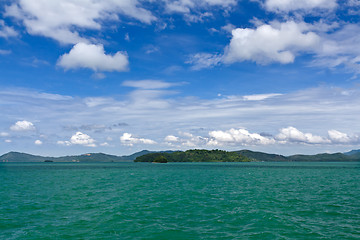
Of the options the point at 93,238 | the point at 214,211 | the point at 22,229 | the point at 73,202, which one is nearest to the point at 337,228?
the point at 214,211

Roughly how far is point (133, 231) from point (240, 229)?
1359 centimetres

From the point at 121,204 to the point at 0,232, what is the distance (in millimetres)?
22052

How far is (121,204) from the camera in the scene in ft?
174

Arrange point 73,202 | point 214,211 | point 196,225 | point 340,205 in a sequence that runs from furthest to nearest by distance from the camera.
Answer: point 73,202, point 340,205, point 214,211, point 196,225

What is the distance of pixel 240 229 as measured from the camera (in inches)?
1361

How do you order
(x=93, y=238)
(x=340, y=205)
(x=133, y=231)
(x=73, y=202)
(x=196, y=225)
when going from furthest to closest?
(x=73, y=202) → (x=340, y=205) → (x=196, y=225) → (x=133, y=231) → (x=93, y=238)

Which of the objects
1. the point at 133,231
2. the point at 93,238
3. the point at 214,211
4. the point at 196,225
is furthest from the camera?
the point at 214,211

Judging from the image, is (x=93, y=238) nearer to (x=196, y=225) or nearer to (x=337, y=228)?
(x=196, y=225)

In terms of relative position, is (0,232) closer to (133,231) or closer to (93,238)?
(93,238)

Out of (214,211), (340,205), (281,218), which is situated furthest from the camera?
(340,205)

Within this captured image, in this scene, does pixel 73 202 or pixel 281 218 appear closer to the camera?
pixel 281 218

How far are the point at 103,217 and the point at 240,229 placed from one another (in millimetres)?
20893

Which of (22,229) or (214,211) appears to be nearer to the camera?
(22,229)

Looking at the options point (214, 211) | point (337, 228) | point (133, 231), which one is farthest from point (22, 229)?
point (337, 228)
